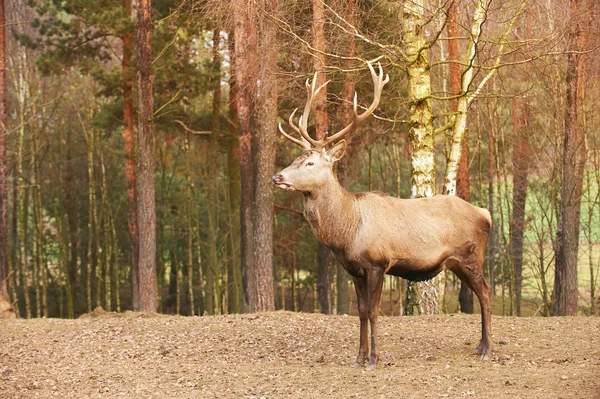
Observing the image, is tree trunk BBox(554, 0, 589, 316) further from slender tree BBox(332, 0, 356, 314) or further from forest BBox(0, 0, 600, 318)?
slender tree BBox(332, 0, 356, 314)

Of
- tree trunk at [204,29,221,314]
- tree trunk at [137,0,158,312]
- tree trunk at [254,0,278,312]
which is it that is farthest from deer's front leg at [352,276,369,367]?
tree trunk at [204,29,221,314]

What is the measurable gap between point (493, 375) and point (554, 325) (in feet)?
10.2

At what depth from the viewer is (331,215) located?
26.8 ft

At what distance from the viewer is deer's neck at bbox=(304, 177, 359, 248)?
8133 millimetres

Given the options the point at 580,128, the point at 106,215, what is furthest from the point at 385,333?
the point at 106,215

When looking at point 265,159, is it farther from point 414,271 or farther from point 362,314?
point 362,314

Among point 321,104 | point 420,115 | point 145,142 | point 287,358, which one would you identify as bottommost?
point 287,358

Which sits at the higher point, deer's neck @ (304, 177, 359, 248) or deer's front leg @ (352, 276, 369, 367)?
deer's neck @ (304, 177, 359, 248)

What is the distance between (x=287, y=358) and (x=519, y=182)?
1440cm

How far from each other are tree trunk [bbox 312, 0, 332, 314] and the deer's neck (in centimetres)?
95

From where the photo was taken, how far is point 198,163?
2372 cm

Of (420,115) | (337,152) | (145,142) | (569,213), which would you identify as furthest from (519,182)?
(337,152)

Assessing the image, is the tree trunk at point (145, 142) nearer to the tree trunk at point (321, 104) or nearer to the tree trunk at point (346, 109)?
the tree trunk at point (321, 104)

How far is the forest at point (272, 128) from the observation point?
1230cm
